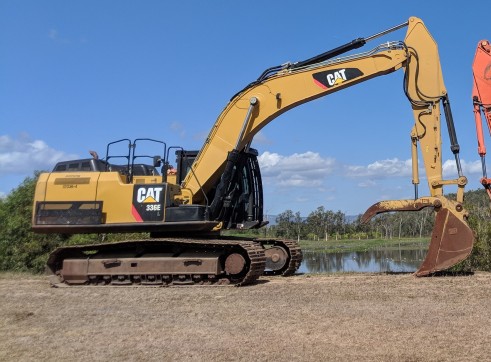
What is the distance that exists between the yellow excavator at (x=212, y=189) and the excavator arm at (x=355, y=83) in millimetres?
24

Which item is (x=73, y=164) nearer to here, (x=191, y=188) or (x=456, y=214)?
(x=191, y=188)

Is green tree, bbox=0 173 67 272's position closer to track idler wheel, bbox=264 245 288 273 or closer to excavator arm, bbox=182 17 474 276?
track idler wheel, bbox=264 245 288 273

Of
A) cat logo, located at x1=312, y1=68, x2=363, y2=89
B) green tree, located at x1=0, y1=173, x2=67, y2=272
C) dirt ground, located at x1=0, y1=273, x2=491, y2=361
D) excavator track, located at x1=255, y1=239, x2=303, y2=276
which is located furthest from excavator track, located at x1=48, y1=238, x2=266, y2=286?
green tree, located at x1=0, y1=173, x2=67, y2=272

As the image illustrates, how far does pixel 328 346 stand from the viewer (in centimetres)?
589

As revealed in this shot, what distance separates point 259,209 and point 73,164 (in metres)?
4.86

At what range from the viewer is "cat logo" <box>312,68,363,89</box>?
12312mm

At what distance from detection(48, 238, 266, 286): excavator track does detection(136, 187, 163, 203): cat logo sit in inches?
38.2

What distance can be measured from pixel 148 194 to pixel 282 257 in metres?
4.16

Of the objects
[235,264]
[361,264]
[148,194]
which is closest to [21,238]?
[148,194]

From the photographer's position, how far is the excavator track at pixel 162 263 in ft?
39.2

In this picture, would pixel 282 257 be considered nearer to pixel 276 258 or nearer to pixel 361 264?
pixel 276 258

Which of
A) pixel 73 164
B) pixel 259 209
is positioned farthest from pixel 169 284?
pixel 73 164

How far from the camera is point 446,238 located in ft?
35.8

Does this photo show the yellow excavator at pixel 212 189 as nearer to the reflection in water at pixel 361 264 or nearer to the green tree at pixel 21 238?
the reflection in water at pixel 361 264
